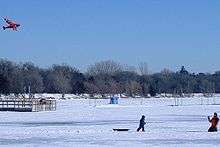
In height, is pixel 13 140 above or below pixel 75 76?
below

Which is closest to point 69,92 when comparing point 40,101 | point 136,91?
point 136,91

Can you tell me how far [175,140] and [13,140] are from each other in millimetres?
6778

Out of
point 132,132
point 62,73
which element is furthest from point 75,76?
point 132,132

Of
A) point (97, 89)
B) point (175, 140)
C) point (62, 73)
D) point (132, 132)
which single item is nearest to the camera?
point (175, 140)

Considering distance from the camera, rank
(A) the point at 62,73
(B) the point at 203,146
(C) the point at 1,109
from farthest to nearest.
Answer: (A) the point at 62,73, (C) the point at 1,109, (B) the point at 203,146

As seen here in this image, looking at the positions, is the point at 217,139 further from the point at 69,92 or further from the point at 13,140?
the point at 69,92

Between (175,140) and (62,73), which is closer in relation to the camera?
(175,140)

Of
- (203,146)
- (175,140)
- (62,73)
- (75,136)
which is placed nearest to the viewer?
(203,146)

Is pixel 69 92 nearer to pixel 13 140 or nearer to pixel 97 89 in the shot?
pixel 97 89

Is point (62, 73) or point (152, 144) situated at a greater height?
point (62, 73)

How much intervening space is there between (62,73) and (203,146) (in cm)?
15142

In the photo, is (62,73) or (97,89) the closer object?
(97,89)

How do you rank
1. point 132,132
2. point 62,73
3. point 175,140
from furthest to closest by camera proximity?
1. point 62,73
2. point 132,132
3. point 175,140

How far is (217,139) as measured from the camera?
2517cm
